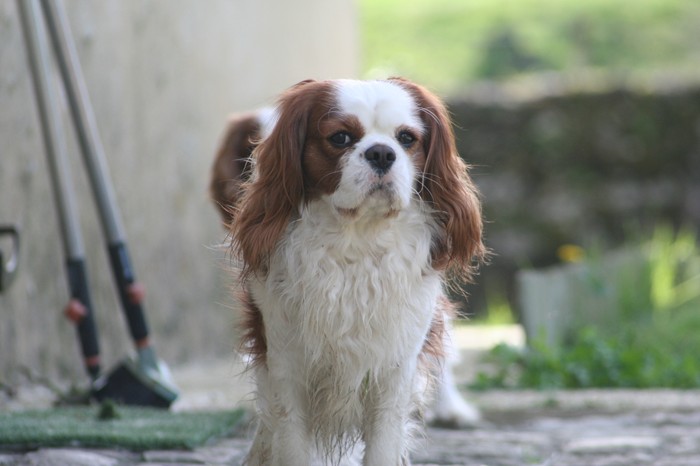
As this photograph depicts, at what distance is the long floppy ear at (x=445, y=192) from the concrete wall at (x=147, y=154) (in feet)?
8.01

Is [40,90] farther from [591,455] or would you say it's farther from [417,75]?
[417,75]

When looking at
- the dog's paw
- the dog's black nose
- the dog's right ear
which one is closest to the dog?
the dog's black nose

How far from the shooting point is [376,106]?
2.75 meters

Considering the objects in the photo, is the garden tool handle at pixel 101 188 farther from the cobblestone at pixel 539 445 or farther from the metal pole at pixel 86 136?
the cobblestone at pixel 539 445

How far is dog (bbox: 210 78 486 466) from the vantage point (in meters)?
2.76

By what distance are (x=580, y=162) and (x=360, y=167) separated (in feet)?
26.5

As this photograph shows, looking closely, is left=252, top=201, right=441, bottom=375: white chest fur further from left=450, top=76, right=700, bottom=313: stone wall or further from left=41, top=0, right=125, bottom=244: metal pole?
left=450, top=76, right=700, bottom=313: stone wall

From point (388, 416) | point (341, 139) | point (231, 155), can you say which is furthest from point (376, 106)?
point (231, 155)

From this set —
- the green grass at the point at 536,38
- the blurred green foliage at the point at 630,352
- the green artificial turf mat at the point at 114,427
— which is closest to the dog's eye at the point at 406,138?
the green artificial turf mat at the point at 114,427

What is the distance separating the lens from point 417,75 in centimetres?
1580

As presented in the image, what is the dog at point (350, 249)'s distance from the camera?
9.05ft

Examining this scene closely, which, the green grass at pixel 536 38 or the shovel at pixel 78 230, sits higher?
the shovel at pixel 78 230

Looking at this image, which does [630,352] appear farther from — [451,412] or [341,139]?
[341,139]

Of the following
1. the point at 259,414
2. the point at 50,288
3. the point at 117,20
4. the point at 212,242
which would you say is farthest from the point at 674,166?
the point at 259,414
